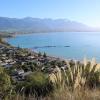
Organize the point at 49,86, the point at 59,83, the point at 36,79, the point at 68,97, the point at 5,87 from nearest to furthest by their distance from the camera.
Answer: the point at 68,97 < the point at 5,87 < the point at 59,83 < the point at 49,86 < the point at 36,79

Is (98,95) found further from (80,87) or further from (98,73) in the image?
(98,73)

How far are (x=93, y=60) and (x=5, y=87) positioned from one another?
1462 millimetres

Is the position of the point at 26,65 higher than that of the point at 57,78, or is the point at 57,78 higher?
the point at 57,78

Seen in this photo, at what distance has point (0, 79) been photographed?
4477 millimetres

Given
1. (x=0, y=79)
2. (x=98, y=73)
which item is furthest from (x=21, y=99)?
(x=98, y=73)

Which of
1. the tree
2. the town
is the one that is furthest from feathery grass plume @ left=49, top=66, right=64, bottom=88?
the town

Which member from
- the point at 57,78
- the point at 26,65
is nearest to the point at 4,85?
the point at 57,78

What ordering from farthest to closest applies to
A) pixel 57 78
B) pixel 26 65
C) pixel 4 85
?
pixel 26 65 < pixel 57 78 < pixel 4 85

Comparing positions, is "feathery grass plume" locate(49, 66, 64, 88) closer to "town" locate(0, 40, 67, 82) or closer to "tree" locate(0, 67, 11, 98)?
"tree" locate(0, 67, 11, 98)

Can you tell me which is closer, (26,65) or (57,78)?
(57,78)

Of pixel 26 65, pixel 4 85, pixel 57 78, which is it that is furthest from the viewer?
pixel 26 65

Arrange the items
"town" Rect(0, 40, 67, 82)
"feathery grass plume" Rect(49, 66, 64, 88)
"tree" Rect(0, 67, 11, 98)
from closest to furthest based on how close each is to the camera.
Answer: "tree" Rect(0, 67, 11, 98)
"feathery grass plume" Rect(49, 66, 64, 88)
"town" Rect(0, 40, 67, 82)

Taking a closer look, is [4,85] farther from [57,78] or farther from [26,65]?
[26,65]

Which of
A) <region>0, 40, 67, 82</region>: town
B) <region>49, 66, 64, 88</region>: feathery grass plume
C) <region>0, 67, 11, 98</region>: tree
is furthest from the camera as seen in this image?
<region>0, 40, 67, 82</region>: town
